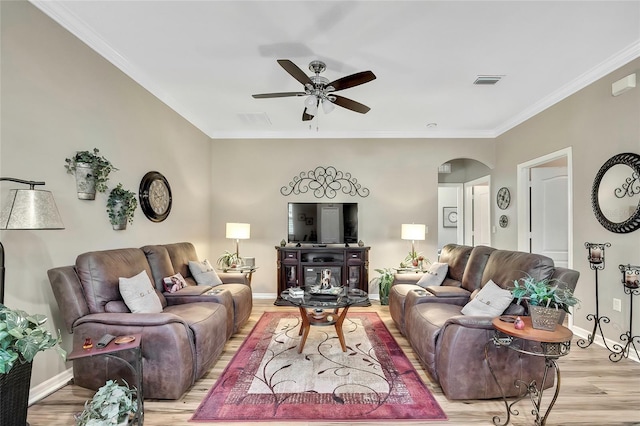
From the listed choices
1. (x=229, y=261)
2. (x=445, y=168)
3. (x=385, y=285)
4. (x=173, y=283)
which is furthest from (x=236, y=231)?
(x=445, y=168)

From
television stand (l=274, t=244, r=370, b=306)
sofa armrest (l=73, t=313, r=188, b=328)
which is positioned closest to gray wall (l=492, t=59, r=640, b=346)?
television stand (l=274, t=244, r=370, b=306)

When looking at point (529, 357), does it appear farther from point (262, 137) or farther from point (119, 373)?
point (262, 137)

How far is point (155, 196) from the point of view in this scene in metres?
3.81

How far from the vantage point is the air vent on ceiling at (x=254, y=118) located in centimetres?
472

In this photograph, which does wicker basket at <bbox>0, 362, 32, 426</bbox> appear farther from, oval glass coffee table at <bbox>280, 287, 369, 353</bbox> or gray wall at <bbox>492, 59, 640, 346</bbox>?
gray wall at <bbox>492, 59, 640, 346</bbox>

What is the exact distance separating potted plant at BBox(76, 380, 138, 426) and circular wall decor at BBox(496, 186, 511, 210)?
5.56m

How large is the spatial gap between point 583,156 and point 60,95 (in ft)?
17.2

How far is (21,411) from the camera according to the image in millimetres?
1778

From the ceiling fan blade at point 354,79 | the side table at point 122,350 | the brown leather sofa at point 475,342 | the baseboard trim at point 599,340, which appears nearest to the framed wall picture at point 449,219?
the baseboard trim at point 599,340

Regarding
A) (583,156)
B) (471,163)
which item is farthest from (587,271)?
(471,163)

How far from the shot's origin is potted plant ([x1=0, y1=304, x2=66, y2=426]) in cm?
147

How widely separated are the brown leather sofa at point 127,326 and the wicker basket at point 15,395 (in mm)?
399

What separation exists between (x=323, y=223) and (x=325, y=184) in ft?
2.47

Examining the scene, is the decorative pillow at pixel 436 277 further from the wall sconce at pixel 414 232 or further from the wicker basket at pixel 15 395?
the wicker basket at pixel 15 395
